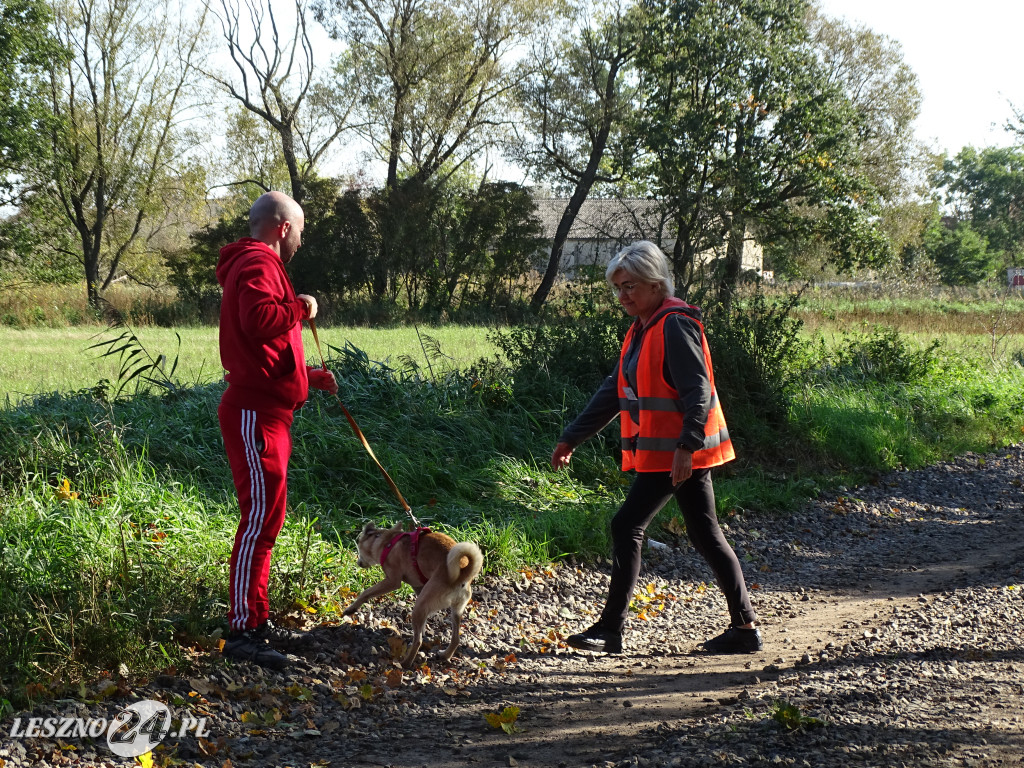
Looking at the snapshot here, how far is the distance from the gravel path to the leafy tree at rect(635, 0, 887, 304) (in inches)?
823

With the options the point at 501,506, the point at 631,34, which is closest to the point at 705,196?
the point at 631,34

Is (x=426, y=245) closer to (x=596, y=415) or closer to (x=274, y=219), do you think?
(x=596, y=415)

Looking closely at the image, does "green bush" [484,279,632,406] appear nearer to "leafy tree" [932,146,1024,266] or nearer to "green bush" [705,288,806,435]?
"green bush" [705,288,806,435]

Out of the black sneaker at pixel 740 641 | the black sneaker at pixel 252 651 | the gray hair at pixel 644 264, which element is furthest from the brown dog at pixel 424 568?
the gray hair at pixel 644 264

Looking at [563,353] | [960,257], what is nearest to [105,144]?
[563,353]

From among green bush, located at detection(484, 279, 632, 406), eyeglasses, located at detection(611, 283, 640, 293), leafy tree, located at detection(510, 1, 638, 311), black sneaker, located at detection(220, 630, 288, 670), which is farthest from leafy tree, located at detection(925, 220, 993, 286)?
black sneaker, located at detection(220, 630, 288, 670)

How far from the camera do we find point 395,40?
1398 inches

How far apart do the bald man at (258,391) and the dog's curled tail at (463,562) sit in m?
0.88

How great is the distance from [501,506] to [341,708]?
10.9 feet

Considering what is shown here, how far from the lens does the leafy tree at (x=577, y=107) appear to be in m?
31.8

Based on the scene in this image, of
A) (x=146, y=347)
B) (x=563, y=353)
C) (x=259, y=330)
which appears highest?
(x=259, y=330)

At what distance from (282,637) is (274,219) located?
2.20 metres

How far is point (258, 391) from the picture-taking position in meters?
4.27

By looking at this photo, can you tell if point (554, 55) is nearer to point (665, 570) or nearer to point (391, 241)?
point (391, 241)
